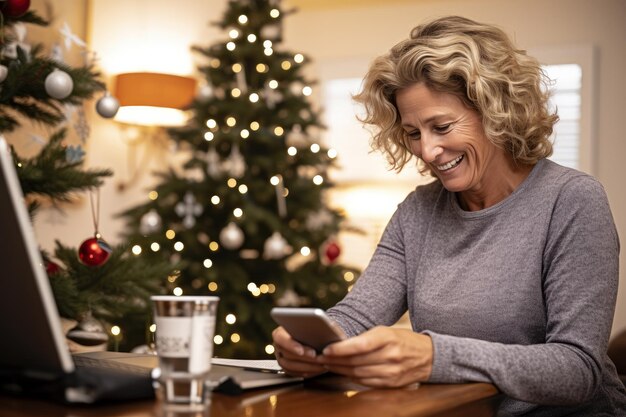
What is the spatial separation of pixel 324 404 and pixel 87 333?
50.1 inches

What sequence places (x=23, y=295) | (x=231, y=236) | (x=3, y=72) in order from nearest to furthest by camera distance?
(x=23, y=295), (x=3, y=72), (x=231, y=236)

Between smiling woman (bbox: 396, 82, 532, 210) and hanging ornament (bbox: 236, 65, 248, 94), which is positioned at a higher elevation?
hanging ornament (bbox: 236, 65, 248, 94)

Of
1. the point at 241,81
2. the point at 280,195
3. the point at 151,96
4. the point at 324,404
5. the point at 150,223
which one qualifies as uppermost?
the point at 241,81

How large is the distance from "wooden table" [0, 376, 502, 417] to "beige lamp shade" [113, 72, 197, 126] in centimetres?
311

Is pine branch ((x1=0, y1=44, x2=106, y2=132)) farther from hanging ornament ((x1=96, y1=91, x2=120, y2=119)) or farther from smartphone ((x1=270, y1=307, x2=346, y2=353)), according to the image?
smartphone ((x1=270, y1=307, x2=346, y2=353))

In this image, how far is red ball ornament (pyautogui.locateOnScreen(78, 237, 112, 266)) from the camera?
2.20 metres

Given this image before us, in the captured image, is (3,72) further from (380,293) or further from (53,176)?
(380,293)

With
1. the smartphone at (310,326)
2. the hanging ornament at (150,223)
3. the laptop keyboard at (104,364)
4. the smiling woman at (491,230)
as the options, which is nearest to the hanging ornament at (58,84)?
the smiling woman at (491,230)

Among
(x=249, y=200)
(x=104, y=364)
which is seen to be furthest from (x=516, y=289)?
(x=249, y=200)

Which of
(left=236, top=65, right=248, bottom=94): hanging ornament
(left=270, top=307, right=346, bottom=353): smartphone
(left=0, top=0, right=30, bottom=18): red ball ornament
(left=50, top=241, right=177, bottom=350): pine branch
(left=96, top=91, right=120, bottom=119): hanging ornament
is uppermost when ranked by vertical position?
(left=236, top=65, right=248, bottom=94): hanging ornament

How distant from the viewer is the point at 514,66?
1741 millimetres

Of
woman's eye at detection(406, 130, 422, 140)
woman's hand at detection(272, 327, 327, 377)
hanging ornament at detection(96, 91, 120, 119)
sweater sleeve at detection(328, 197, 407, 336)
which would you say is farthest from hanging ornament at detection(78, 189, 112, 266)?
woman's hand at detection(272, 327, 327, 377)

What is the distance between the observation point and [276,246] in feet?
13.3

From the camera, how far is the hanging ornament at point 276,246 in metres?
4.05
